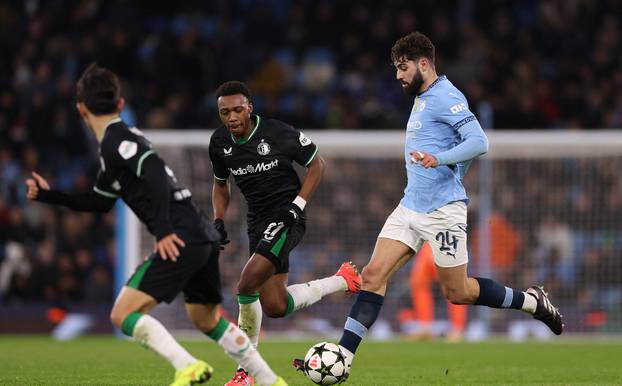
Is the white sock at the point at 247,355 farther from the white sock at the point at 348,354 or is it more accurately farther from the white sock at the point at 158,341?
the white sock at the point at 348,354

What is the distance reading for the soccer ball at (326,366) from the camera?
730 centimetres

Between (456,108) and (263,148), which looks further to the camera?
(263,148)

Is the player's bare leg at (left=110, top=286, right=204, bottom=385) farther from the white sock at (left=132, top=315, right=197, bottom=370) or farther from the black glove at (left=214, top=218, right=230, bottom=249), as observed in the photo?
the black glove at (left=214, top=218, right=230, bottom=249)

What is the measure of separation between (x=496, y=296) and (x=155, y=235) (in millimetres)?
2799

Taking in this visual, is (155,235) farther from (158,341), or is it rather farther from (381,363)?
(381,363)

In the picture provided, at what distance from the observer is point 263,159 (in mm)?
8250

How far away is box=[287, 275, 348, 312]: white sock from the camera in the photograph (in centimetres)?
856

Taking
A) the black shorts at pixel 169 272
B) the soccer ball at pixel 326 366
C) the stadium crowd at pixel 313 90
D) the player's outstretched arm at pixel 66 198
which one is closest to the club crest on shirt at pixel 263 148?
the soccer ball at pixel 326 366

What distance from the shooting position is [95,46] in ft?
58.8

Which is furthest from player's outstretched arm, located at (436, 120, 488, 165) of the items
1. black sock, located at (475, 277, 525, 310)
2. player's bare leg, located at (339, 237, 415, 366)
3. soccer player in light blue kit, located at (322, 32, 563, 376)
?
black sock, located at (475, 277, 525, 310)

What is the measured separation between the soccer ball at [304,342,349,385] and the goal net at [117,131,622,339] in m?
7.37

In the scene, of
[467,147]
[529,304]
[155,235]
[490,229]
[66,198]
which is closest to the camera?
[155,235]

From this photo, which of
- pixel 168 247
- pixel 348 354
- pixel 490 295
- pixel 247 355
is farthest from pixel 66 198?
pixel 490 295

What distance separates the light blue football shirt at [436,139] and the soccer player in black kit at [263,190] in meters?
0.79
